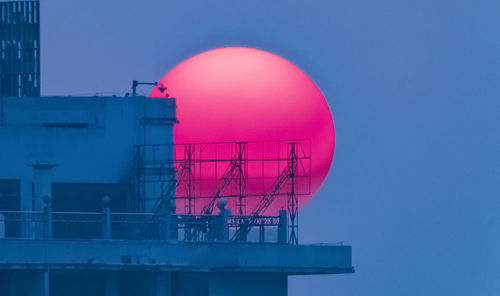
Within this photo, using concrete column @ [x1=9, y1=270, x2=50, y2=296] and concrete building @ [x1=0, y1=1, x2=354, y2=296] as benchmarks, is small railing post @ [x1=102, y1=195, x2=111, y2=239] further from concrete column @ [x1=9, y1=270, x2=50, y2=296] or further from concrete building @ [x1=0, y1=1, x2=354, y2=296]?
concrete column @ [x1=9, y1=270, x2=50, y2=296]

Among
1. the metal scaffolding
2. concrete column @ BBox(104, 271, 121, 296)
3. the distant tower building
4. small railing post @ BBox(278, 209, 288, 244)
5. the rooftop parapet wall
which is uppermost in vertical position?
the distant tower building

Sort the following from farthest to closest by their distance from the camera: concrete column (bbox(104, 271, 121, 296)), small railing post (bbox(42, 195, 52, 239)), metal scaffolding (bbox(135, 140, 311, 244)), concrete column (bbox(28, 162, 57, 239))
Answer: metal scaffolding (bbox(135, 140, 311, 244)) → concrete column (bbox(104, 271, 121, 296)) → concrete column (bbox(28, 162, 57, 239)) → small railing post (bbox(42, 195, 52, 239))

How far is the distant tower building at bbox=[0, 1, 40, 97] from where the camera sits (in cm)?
6175

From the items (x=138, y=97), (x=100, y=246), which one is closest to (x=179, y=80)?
(x=138, y=97)

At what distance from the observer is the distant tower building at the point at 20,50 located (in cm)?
6175

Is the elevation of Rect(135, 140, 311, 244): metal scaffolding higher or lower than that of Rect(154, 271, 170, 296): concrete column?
higher

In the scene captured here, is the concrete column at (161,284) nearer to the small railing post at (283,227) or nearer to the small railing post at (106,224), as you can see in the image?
the small railing post at (106,224)

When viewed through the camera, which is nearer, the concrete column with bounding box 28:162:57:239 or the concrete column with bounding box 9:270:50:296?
the concrete column with bounding box 9:270:50:296

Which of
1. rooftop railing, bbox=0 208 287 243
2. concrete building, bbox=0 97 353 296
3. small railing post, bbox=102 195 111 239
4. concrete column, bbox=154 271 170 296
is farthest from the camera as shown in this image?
concrete column, bbox=154 271 170 296

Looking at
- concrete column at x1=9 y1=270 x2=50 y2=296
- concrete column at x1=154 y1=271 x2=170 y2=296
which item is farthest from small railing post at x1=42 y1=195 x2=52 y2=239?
concrete column at x1=154 y1=271 x2=170 y2=296

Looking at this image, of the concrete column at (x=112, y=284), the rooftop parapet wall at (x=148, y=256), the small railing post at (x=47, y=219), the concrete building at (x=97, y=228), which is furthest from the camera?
the concrete column at (x=112, y=284)

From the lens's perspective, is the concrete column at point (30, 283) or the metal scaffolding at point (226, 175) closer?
the concrete column at point (30, 283)

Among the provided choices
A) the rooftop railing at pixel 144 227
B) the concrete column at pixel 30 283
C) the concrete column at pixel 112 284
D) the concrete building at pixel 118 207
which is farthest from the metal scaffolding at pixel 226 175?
the concrete column at pixel 30 283

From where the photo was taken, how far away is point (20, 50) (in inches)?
2442
